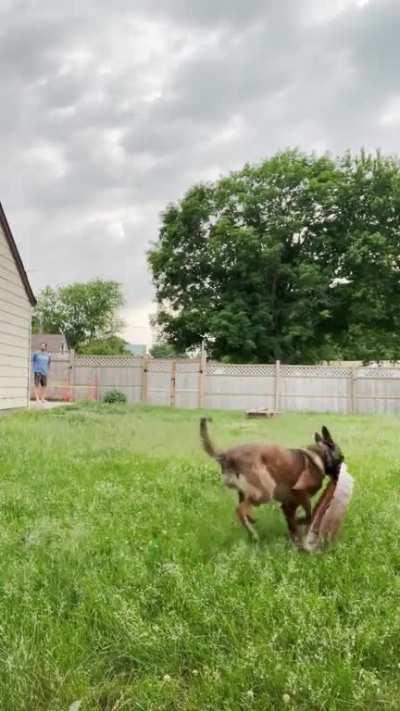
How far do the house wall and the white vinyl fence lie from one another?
4.16 metres

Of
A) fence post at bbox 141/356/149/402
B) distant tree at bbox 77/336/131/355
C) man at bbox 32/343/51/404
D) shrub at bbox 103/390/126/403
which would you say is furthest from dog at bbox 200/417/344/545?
distant tree at bbox 77/336/131/355

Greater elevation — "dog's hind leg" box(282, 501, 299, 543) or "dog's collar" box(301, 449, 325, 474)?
"dog's collar" box(301, 449, 325, 474)

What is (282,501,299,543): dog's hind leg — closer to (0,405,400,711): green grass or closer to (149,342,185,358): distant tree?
(0,405,400,711): green grass

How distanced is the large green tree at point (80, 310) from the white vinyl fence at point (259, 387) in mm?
34164

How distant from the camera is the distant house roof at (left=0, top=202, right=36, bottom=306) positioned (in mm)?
9602

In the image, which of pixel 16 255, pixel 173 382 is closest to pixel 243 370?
pixel 173 382

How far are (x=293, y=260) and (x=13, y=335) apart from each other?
13.1 m

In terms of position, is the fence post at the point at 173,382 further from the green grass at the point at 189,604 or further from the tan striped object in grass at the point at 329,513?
the tan striped object in grass at the point at 329,513

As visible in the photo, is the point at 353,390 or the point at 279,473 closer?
the point at 279,473

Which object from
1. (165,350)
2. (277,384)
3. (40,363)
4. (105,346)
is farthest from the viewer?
(105,346)

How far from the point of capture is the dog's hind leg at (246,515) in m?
2.44

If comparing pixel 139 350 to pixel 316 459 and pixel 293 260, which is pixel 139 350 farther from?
pixel 316 459

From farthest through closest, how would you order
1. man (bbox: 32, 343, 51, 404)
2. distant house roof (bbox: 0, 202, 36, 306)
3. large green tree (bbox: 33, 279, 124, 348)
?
large green tree (bbox: 33, 279, 124, 348)
man (bbox: 32, 343, 51, 404)
distant house roof (bbox: 0, 202, 36, 306)

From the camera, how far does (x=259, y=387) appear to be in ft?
48.8
